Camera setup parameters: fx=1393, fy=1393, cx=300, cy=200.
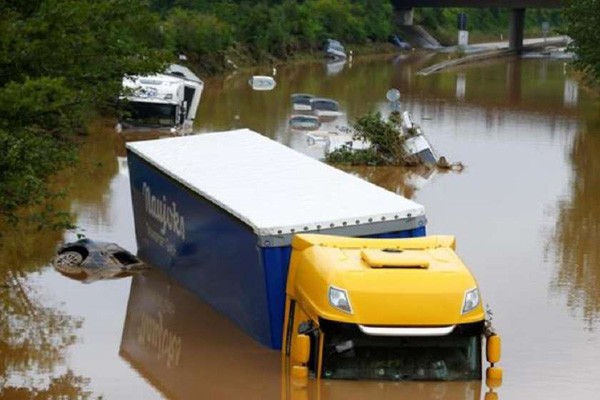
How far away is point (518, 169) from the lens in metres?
41.5

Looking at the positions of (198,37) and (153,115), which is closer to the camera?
(153,115)

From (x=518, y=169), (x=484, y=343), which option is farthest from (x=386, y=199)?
(x=518, y=169)

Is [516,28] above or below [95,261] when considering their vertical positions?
below

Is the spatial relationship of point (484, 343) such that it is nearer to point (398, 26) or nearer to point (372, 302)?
point (372, 302)

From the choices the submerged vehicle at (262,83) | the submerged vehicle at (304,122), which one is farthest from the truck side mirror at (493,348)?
the submerged vehicle at (262,83)

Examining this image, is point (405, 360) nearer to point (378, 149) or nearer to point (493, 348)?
point (493, 348)

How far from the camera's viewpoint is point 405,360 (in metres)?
16.3

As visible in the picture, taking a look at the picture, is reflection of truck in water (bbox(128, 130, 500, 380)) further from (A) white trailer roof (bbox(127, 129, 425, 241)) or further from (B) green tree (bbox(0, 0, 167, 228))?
(B) green tree (bbox(0, 0, 167, 228))

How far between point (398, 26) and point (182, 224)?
332 feet

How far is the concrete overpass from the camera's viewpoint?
104 meters

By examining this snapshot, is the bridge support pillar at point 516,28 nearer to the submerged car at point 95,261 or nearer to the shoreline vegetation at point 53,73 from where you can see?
the submerged car at point 95,261

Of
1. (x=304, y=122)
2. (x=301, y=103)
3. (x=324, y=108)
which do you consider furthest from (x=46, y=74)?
(x=301, y=103)

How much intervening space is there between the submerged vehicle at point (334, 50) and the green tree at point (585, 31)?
41438mm

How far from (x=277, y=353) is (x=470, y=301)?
3.15 m
